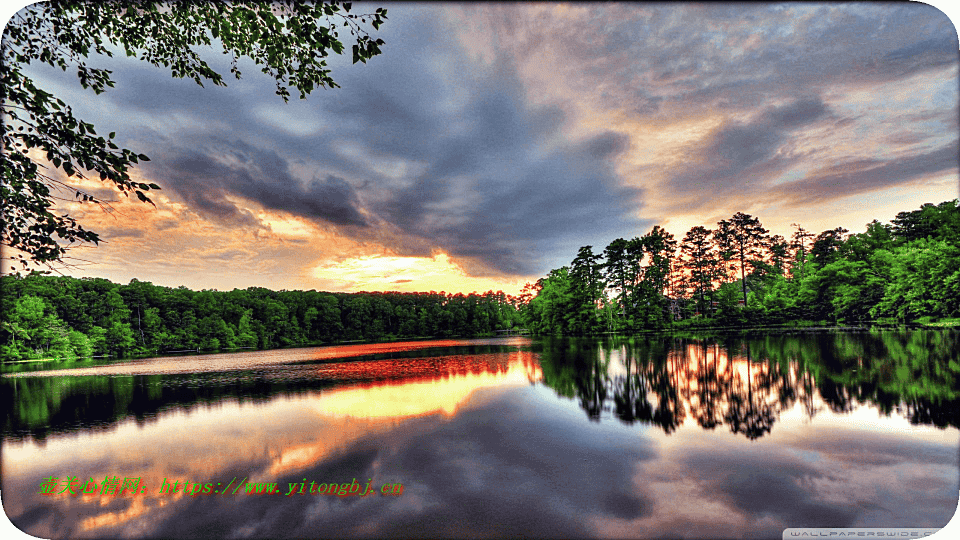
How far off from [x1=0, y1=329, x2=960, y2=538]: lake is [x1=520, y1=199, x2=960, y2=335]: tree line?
13999 mm

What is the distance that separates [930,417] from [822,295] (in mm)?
30228

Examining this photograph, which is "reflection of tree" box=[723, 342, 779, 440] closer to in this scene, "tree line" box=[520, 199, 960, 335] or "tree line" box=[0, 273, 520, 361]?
"tree line" box=[520, 199, 960, 335]

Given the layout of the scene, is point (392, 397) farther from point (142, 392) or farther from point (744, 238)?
point (744, 238)

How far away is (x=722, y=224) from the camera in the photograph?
41.5 metres

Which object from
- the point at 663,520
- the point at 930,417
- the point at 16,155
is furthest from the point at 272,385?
the point at 930,417

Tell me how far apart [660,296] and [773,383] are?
31.5 m

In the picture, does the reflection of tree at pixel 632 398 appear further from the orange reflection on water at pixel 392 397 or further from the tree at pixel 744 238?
the tree at pixel 744 238

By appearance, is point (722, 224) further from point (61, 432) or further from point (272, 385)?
point (61, 432)

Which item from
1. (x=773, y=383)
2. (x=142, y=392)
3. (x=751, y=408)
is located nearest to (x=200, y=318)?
(x=142, y=392)

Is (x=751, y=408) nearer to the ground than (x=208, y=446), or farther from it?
Answer: nearer to the ground

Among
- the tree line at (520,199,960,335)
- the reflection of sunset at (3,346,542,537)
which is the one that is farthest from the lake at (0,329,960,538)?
the tree line at (520,199,960,335)

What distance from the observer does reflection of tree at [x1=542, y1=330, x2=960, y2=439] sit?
9.12m

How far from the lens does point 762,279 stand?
40.6 meters

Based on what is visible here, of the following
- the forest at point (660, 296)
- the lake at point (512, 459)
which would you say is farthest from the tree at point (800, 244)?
the lake at point (512, 459)
